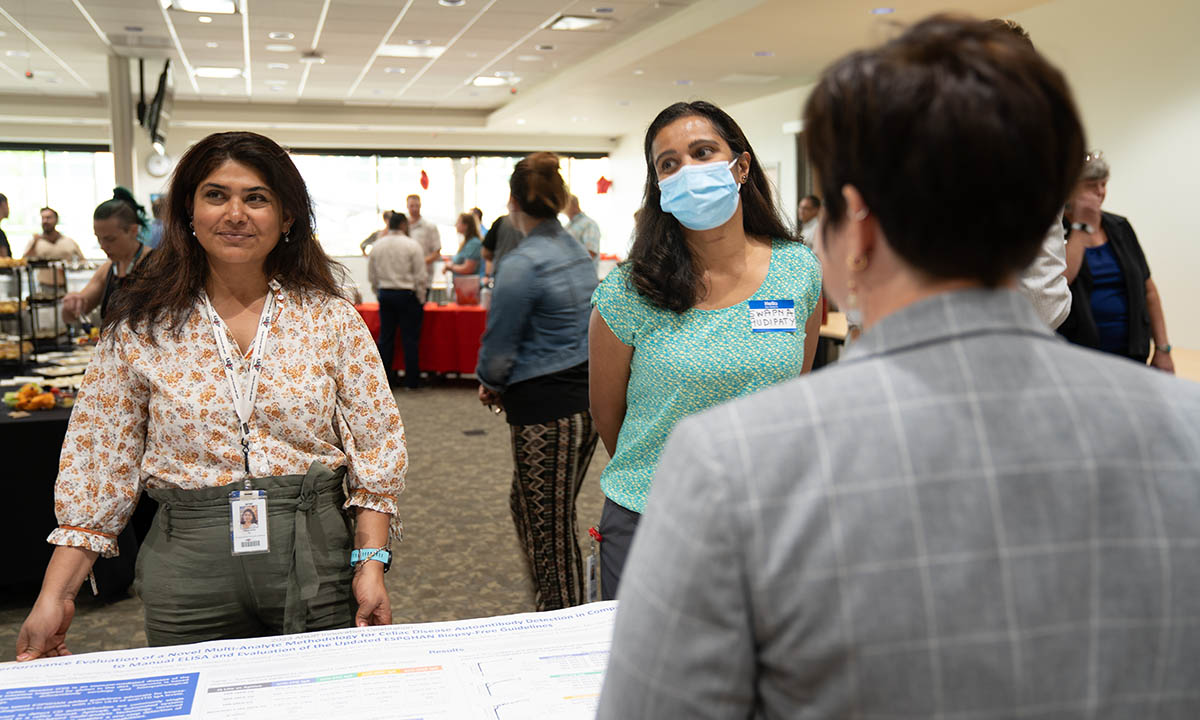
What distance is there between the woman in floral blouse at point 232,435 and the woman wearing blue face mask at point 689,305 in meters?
0.45

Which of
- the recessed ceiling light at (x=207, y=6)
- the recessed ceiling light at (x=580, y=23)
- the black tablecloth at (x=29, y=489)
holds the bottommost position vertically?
the black tablecloth at (x=29, y=489)

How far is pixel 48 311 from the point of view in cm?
598

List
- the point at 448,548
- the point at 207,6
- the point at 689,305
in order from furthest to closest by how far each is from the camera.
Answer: the point at 207,6
the point at 448,548
the point at 689,305

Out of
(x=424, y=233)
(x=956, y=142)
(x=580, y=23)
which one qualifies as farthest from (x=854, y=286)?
(x=424, y=233)

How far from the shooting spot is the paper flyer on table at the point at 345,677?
4.01 feet

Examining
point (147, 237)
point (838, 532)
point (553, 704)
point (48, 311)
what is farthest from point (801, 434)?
point (48, 311)

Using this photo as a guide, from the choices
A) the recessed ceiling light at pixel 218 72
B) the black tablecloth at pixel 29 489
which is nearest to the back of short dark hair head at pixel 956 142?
the black tablecloth at pixel 29 489

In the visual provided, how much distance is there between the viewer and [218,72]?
39.2ft

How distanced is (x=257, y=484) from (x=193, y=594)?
0.72 feet

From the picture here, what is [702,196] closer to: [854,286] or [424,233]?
[854,286]

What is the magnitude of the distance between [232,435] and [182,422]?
82mm

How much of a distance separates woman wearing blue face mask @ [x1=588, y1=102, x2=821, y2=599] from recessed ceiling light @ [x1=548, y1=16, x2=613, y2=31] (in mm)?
7511

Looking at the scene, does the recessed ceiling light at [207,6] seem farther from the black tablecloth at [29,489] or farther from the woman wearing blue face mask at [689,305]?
the woman wearing blue face mask at [689,305]

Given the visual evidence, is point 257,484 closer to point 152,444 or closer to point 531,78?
point 152,444
